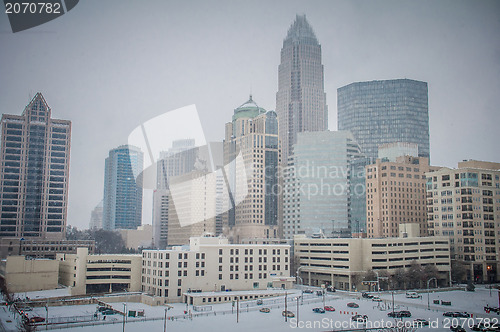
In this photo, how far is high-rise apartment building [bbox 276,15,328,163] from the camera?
154625 mm

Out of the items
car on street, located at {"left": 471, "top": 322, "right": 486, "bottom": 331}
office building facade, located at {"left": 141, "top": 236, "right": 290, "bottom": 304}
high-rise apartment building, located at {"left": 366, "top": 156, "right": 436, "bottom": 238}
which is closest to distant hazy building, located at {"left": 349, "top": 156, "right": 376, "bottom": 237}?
high-rise apartment building, located at {"left": 366, "top": 156, "right": 436, "bottom": 238}

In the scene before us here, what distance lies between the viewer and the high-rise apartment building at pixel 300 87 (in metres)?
155

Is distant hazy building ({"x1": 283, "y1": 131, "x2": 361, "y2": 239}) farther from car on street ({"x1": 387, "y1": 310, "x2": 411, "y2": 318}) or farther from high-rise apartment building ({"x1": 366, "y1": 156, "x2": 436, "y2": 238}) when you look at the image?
car on street ({"x1": 387, "y1": 310, "x2": 411, "y2": 318})

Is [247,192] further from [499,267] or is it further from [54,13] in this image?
[54,13]

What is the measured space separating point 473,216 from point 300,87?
92485mm

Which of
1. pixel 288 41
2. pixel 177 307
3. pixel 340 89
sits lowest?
pixel 177 307

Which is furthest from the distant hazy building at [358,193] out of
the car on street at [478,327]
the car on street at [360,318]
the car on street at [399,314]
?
the car on street at [478,327]

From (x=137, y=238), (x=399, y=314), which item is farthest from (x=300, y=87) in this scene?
(x=399, y=314)

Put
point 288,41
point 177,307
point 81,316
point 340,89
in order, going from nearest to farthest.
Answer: point 81,316 < point 177,307 < point 340,89 < point 288,41

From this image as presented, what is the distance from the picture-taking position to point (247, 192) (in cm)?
10938

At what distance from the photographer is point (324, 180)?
98.8 meters

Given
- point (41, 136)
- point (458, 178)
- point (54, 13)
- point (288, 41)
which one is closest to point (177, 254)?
point (54, 13)

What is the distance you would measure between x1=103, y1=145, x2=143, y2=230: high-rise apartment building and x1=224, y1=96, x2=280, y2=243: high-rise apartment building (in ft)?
166

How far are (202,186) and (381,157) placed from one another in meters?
39.5
